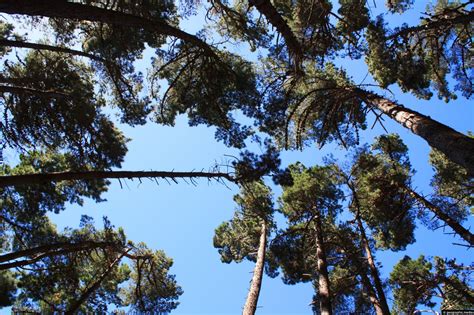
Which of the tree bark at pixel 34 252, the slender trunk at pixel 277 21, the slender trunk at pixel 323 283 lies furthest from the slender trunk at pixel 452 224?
the tree bark at pixel 34 252

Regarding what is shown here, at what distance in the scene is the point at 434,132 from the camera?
5.27m

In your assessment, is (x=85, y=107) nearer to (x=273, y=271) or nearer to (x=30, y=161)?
→ (x=30, y=161)

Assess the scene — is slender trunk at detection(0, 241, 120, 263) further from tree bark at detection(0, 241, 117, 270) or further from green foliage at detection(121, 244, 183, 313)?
green foliage at detection(121, 244, 183, 313)

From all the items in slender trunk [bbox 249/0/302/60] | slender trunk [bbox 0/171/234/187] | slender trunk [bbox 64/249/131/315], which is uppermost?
slender trunk [bbox 249/0/302/60]

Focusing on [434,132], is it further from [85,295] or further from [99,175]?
[85,295]

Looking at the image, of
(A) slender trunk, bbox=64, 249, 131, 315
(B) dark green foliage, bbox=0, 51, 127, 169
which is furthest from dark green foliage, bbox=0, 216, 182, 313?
(B) dark green foliage, bbox=0, 51, 127, 169

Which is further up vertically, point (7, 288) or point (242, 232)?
point (242, 232)

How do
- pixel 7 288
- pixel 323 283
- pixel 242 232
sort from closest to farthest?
1. pixel 323 283
2. pixel 7 288
3. pixel 242 232

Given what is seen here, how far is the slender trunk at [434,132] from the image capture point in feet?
14.6

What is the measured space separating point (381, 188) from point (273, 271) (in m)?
6.86

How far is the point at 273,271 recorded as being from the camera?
15.8 meters

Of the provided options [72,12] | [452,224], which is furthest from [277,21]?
[452,224]

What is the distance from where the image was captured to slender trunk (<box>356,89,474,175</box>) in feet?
14.6

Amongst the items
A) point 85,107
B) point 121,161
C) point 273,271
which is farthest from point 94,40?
point 273,271
